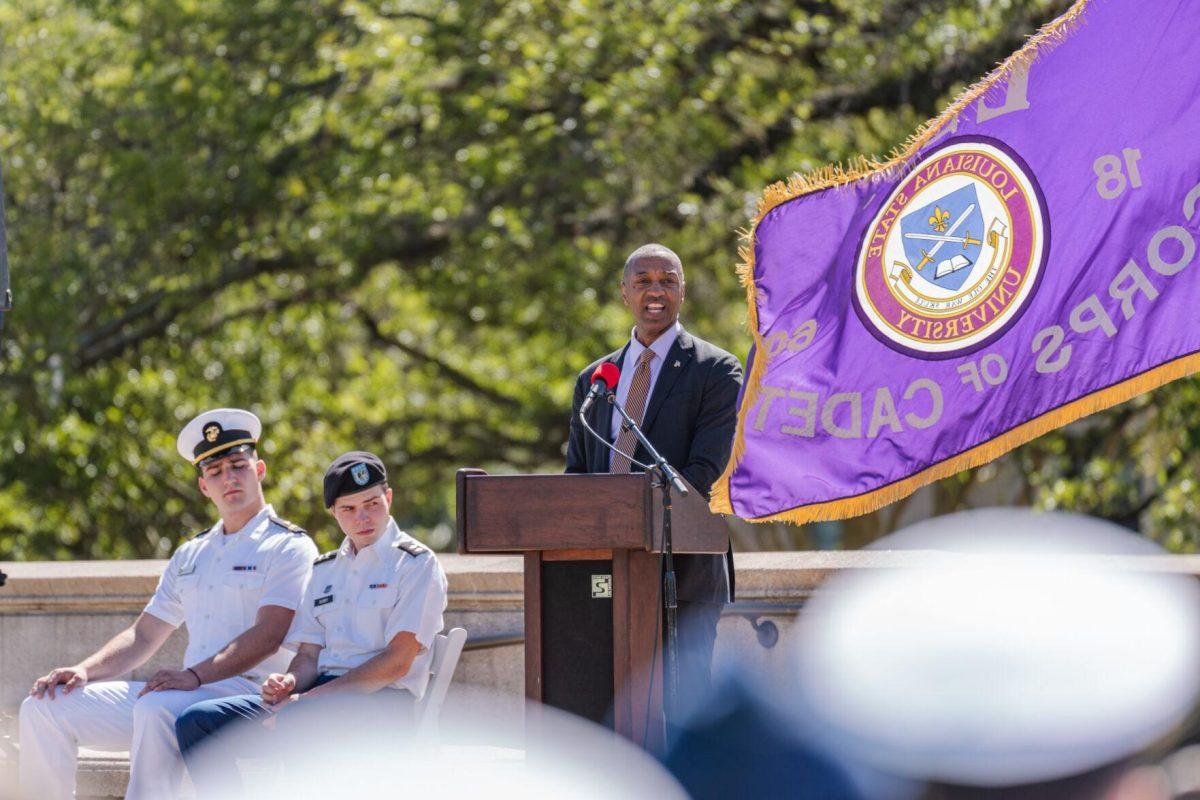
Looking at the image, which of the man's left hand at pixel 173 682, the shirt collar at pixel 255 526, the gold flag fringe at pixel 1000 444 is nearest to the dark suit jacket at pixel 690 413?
the gold flag fringe at pixel 1000 444

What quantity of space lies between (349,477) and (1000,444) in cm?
201

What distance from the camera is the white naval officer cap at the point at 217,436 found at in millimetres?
5980

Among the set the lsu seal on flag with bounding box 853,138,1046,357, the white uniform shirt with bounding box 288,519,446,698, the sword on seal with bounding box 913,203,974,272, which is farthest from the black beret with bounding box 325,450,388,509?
the sword on seal with bounding box 913,203,974,272

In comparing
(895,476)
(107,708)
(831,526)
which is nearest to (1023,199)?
(895,476)

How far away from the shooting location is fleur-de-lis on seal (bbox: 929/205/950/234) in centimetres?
488

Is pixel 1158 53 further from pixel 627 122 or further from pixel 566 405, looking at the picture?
pixel 566 405

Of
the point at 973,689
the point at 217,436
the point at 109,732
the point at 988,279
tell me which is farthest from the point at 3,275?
the point at 973,689

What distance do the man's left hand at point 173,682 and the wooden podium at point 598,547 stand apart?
121 centimetres

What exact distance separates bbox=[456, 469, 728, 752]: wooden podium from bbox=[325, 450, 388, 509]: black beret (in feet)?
2.16

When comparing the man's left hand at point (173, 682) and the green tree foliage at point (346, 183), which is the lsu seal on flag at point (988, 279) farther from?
the green tree foliage at point (346, 183)

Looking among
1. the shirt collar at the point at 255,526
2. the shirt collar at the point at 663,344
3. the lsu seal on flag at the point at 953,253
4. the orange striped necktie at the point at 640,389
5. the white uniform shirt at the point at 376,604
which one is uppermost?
the lsu seal on flag at the point at 953,253

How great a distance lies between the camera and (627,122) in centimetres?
1138

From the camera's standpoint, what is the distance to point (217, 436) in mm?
5980

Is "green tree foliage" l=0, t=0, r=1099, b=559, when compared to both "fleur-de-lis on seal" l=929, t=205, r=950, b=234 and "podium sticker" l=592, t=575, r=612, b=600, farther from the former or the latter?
"podium sticker" l=592, t=575, r=612, b=600
